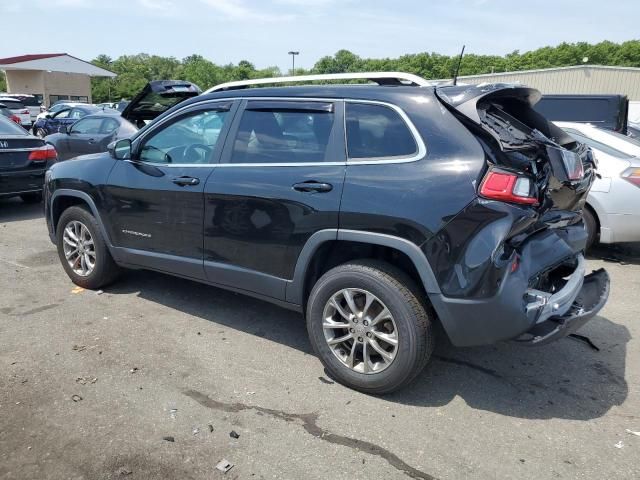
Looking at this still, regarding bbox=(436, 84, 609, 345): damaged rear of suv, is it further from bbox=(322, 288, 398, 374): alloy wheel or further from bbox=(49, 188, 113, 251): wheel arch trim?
bbox=(49, 188, 113, 251): wheel arch trim

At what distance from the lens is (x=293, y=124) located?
3.72 metres

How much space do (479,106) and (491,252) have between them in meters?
0.94

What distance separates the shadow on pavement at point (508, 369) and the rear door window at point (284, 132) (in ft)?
4.65

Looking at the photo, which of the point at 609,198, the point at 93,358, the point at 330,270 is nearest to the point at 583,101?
the point at 609,198

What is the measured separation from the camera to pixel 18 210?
9.10m

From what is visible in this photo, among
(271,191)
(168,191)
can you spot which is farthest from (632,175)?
(168,191)

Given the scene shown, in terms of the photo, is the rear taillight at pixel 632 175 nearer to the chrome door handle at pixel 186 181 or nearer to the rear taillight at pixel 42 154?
the chrome door handle at pixel 186 181

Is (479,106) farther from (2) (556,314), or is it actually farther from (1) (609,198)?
(1) (609,198)

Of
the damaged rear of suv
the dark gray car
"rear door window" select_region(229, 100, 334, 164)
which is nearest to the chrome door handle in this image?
"rear door window" select_region(229, 100, 334, 164)

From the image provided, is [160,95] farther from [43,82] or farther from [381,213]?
[43,82]

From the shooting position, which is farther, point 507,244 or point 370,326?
point 370,326

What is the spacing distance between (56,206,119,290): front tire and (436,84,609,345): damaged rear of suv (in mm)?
3199

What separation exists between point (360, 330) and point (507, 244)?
1.02 meters

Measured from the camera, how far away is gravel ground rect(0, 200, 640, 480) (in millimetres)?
2738
